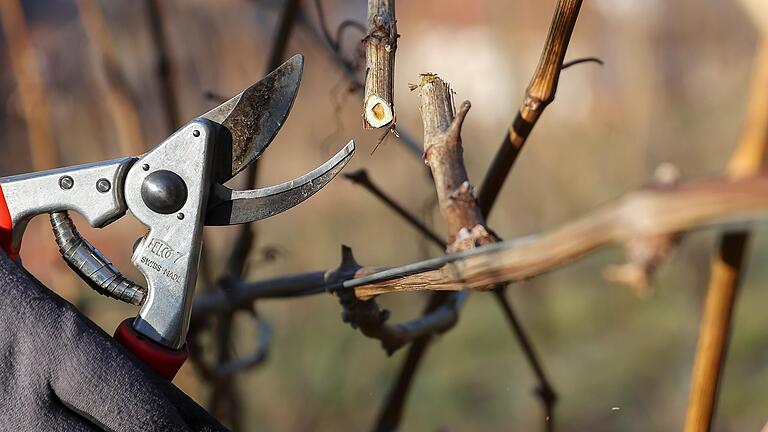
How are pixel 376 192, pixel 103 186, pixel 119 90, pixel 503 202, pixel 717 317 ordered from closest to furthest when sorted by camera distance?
pixel 717 317 → pixel 103 186 → pixel 376 192 → pixel 119 90 → pixel 503 202

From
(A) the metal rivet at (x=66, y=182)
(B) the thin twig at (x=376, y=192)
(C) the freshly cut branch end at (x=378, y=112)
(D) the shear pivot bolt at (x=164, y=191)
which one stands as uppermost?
(B) the thin twig at (x=376, y=192)

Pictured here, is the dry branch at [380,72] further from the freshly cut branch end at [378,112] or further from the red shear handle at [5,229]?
the red shear handle at [5,229]

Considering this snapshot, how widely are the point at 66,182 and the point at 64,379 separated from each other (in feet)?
0.76

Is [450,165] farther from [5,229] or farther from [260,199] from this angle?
[5,229]

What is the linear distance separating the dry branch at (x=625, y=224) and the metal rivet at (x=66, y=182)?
0.48 metres

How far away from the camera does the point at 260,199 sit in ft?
3.20

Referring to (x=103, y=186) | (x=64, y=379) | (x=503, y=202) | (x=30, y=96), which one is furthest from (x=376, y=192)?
(x=503, y=202)

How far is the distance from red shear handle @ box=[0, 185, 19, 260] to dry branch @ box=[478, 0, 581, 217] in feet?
1.85

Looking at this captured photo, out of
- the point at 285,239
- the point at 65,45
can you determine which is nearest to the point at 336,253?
the point at 285,239

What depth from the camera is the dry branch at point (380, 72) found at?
817mm

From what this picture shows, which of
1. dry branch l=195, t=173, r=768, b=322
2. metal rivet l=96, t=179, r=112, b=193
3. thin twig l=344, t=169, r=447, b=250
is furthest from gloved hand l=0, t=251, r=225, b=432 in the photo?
thin twig l=344, t=169, r=447, b=250

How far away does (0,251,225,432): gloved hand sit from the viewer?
0.88 meters

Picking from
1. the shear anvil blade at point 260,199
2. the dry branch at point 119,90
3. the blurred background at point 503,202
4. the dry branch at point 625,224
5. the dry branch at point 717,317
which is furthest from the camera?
the blurred background at point 503,202

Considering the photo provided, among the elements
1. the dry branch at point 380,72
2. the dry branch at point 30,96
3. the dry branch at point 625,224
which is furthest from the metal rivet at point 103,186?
the dry branch at point 30,96
